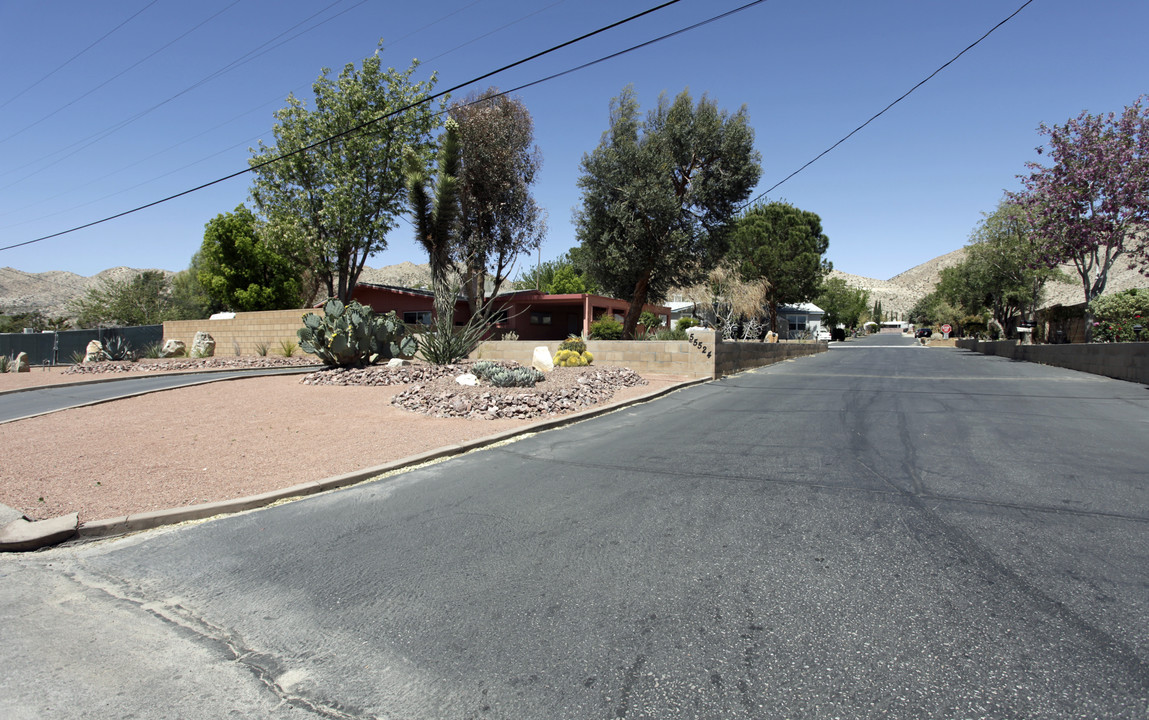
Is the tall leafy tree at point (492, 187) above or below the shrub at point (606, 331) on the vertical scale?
above

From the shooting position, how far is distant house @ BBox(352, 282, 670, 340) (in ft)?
98.7

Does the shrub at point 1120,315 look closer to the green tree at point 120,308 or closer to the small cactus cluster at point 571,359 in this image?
the small cactus cluster at point 571,359

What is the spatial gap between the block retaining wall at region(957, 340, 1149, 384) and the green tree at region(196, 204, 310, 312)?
34.2 metres

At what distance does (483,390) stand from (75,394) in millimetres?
9440

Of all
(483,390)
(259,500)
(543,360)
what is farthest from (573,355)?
(259,500)

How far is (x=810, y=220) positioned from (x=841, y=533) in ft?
172

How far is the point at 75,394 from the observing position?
13.0 m

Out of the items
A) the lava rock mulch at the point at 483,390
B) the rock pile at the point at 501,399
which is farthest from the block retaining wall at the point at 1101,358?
the rock pile at the point at 501,399

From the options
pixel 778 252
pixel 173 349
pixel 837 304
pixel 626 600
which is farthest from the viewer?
pixel 837 304

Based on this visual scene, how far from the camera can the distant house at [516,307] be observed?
30.1 metres

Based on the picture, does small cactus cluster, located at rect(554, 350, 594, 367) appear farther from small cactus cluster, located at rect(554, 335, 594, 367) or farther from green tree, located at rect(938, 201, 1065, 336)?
green tree, located at rect(938, 201, 1065, 336)

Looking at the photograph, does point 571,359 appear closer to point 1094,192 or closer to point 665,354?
point 665,354

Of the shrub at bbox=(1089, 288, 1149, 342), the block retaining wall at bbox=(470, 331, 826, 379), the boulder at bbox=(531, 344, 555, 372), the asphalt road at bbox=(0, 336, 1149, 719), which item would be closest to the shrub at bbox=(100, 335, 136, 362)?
the block retaining wall at bbox=(470, 331, 826, 379)

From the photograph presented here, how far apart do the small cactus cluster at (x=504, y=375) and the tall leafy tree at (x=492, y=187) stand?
49.3ft
